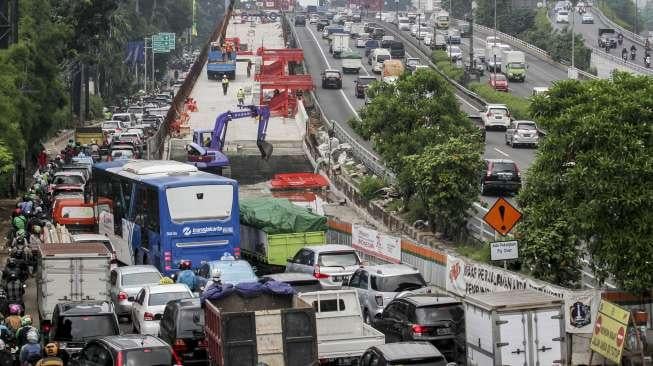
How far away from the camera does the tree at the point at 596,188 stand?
2898 cm

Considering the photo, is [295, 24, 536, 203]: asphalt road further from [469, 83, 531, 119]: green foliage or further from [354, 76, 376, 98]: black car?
[469, 83, 531, 119]: green foliage

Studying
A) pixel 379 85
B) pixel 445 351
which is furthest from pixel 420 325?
pixel 379 85

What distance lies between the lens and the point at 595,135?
98.2ft

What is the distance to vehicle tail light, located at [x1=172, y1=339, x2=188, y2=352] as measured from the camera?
26266 mm

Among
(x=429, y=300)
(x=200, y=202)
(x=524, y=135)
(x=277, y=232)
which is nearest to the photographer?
(x=429, y=300)

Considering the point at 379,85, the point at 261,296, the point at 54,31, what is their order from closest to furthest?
the point at 261,296
the point at 379,85
the point at 54,31

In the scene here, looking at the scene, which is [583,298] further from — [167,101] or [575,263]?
[167,101]

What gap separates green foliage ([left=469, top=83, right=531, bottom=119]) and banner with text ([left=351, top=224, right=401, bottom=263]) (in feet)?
134

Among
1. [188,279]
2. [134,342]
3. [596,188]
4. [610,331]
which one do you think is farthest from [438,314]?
[188,279]

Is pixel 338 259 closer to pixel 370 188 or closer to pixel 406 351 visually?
pixel 406 351

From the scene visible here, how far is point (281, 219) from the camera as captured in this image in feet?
131

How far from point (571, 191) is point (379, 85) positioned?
22494mm

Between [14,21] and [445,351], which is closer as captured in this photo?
[445,351]

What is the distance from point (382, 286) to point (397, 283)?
0.31 meters
